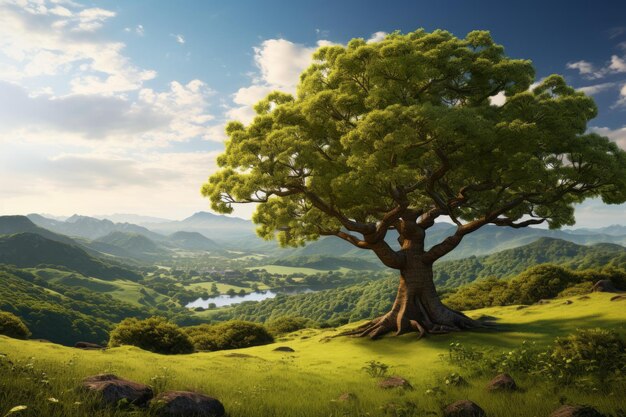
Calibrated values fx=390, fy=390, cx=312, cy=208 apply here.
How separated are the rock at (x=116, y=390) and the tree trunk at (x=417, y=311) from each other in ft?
67.4

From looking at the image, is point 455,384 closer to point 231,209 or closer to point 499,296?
point 231,209

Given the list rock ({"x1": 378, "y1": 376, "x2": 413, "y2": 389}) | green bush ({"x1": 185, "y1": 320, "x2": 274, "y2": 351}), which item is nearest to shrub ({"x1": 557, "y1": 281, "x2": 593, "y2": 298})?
green bush ({"x1": 185, "y1": 320, "x2": 274, "y2": 351})

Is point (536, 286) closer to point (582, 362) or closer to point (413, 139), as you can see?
point (413, 139)

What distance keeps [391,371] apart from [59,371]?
13360 millimetres

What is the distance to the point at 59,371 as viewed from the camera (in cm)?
1084

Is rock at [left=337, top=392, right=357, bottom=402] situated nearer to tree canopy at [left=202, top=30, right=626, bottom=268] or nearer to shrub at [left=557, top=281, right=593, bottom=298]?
tree canopy at [left=202, top=30, right=626, bottom=268]

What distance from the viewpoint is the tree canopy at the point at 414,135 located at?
808 inches

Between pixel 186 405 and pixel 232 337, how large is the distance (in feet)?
105

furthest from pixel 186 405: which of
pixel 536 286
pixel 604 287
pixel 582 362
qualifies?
pixel 536 286

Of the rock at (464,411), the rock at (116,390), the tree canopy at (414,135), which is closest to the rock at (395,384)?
the rock at (464,411)

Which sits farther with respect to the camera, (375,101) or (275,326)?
(275,326)

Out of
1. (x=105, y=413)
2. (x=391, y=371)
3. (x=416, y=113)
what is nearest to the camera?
(x=105, y=413)

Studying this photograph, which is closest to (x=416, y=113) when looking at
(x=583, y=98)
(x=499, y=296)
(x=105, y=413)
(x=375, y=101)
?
(x=375, y=101)

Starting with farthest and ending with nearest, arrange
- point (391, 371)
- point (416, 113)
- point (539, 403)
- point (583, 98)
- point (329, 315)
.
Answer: point (329, 315) < point (583, 98) < point (416, 113) < point (391, 371) < point (539, 403)
